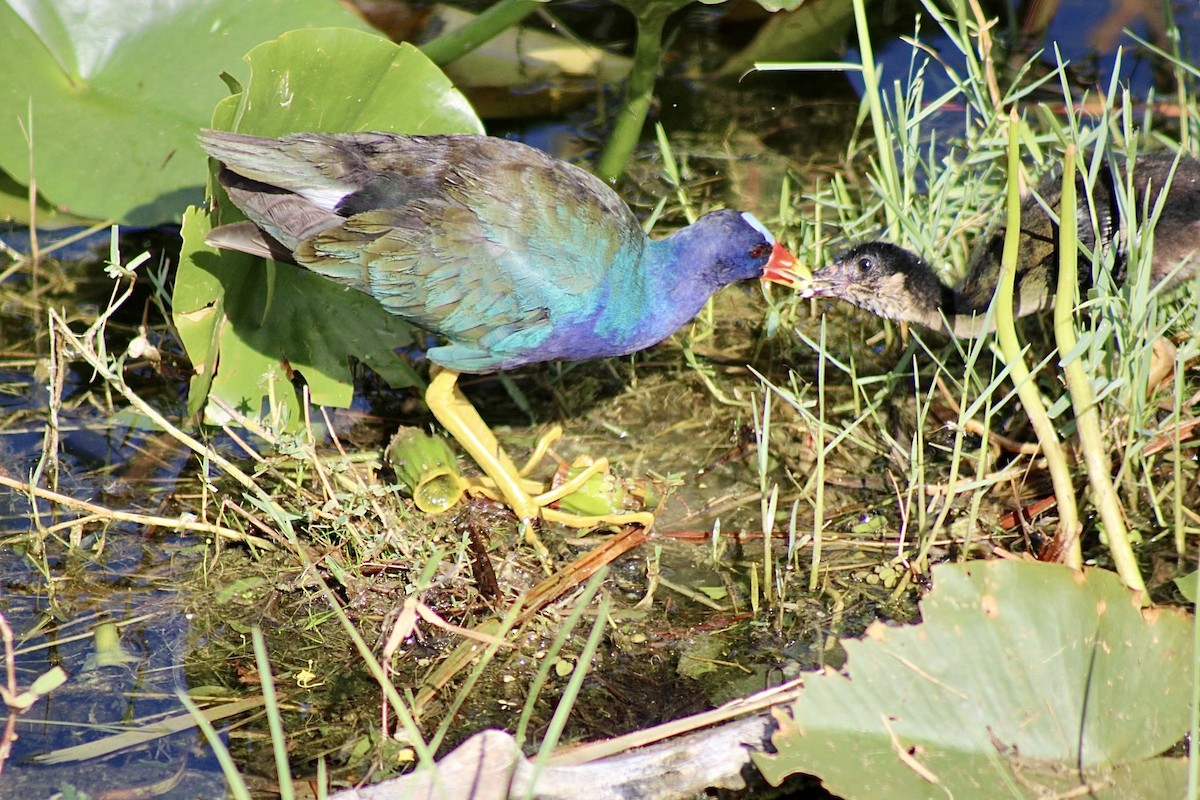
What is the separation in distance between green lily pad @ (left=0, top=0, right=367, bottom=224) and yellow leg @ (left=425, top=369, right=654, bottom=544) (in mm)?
883

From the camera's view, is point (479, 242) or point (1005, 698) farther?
point (479, 242)

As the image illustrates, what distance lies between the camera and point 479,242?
2.52 m

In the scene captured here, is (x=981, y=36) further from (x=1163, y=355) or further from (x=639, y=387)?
(x=639, y=387)

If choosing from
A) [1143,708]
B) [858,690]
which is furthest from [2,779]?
[1143,708]

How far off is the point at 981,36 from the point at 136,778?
2128 mm

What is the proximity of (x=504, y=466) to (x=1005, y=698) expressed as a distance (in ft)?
4.18

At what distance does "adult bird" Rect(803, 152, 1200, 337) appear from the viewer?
2574 mm

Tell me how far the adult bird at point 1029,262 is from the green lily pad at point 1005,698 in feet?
2.65

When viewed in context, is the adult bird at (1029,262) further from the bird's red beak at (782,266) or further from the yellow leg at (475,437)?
the yellow leg at (475,437)

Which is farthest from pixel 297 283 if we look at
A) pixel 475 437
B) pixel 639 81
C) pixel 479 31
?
pixel 639 81

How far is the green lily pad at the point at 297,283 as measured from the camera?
8.47ft

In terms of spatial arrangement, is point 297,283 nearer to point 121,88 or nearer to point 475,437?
point 475,437

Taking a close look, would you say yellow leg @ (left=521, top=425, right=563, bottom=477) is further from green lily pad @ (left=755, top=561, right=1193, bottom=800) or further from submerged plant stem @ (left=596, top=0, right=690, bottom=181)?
green lily pad @ (left=755, top=561, right=1193, bottom=800)

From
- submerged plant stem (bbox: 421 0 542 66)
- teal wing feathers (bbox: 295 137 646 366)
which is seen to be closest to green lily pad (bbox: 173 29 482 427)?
teal wing feathers (bbox: 295 137 646 366)
